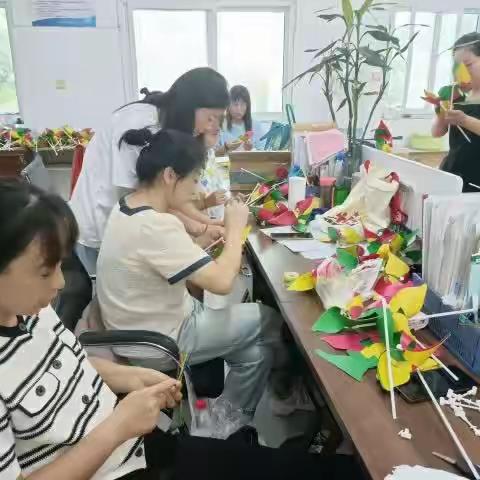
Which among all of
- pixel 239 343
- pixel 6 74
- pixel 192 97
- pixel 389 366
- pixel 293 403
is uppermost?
pixel 6 74

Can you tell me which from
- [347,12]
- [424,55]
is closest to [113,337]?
[347,12]

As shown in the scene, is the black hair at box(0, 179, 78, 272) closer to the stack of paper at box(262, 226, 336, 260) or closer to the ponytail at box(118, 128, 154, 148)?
the ponytail at box(118, 128, 154, 148)

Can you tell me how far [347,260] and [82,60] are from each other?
401 centimetres

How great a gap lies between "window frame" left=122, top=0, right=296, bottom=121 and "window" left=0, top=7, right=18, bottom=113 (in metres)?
1.08

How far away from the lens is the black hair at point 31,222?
67 cm

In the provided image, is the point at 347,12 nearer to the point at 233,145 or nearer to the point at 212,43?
the point at 233,145

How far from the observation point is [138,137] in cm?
151

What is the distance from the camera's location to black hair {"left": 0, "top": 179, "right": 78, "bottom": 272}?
0.67 metres

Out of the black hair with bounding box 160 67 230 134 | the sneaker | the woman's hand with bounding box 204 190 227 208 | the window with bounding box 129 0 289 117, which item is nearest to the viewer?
the black hair with bounding box 160 67 230 134

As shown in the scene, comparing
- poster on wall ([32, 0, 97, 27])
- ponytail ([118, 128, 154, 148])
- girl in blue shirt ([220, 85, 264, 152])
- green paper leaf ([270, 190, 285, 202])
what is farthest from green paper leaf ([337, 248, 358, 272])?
poster on wall ([32, 0, 97, 27])

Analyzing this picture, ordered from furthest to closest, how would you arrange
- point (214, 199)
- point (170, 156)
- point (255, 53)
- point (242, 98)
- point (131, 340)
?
1. point (255, 53)
2. point (242, 98)
3. point (214, 199)
4. point (170, 156)
5. point (131, 340)

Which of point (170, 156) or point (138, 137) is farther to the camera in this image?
point (138, 137)

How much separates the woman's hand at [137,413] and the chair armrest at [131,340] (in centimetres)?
23

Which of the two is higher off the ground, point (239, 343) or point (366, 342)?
point (366, 342)
